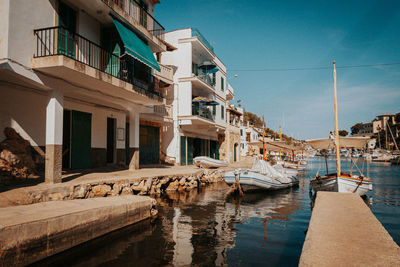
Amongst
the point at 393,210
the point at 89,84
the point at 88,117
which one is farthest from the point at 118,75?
the point at 393,210

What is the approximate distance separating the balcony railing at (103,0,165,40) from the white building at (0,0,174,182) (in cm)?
6

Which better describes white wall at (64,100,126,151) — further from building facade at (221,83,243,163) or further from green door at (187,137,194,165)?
building facade at (221,83,243,163)

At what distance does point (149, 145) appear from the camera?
21094 millimetres

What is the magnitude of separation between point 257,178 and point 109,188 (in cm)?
863

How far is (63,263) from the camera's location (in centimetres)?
543

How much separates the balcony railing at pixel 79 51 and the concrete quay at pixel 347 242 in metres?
9.26

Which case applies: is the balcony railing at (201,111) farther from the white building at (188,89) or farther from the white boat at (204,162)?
the white boat at (204,162)

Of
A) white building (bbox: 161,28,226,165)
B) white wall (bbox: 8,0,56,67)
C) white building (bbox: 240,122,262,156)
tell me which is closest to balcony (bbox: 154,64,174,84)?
white building (bbox: 161,28,226,165)

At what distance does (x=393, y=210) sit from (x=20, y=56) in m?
16.6

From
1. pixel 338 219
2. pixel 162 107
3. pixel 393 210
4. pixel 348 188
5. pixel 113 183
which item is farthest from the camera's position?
pixel 162 107

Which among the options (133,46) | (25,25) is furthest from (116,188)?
(25,25)

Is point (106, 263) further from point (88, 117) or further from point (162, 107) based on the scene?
point (162, 107)

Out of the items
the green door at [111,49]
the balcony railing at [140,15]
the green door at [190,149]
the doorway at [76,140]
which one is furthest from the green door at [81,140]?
the green door at [190,149]

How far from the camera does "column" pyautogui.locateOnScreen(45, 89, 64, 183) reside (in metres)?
9.46
